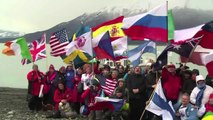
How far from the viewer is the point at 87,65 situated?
1345cm

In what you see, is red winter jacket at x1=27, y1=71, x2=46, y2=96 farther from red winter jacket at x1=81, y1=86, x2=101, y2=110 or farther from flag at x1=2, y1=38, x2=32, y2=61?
red winter jacket at x1=81, y1=86, x2=101, y2=110

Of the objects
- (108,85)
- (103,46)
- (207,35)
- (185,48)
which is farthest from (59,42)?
(207,35)

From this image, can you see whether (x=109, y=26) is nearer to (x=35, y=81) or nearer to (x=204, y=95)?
(x=35, y=81)

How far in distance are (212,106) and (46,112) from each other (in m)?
7.69

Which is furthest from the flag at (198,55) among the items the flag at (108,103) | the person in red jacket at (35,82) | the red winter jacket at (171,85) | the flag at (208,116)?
the person in red jacket at (35,82)

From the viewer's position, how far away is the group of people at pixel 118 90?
9.20 meters

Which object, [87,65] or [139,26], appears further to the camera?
[87,65]

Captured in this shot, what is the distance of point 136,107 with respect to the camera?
11.9 metres

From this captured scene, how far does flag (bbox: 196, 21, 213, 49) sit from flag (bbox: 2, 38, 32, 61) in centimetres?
874

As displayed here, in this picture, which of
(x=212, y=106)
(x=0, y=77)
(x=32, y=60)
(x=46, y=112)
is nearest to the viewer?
(x=212, y=106)

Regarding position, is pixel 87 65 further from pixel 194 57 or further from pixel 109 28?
pixel 194 57

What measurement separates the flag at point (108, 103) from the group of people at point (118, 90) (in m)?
0.03

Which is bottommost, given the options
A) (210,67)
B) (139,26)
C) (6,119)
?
(6,119)

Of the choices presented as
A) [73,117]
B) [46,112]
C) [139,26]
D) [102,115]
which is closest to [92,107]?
[102,115]
